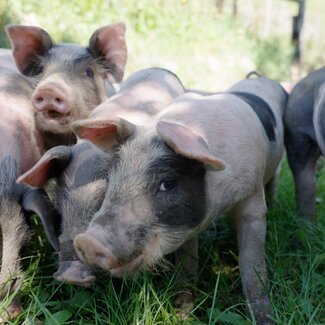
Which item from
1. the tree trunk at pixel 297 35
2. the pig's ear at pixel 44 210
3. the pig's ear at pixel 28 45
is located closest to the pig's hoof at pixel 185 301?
the pig's ear at pixel 44 210

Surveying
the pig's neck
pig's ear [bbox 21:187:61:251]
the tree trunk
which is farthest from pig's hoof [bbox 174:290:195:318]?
the tree trunk

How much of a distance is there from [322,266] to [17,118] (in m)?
1.72

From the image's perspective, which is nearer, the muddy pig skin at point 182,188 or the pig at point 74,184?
the muddy pig skin at point 182,188

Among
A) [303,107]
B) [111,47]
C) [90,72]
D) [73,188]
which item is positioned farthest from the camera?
[303,107]

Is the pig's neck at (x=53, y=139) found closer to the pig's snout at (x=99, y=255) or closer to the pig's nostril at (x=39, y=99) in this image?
the pig's nostril at (x=39, y=99)

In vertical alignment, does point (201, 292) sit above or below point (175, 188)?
below

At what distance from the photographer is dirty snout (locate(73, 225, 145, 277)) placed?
1900mm

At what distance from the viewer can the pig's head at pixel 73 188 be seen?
87.5 inches

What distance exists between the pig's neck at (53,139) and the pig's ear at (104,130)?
696 millimetres

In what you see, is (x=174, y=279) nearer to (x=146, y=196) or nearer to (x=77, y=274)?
(x=77, y=274)

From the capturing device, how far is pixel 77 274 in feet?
7.16

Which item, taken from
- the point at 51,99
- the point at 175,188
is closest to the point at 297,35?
the point at 51,99

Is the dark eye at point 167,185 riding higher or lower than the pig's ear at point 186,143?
lower

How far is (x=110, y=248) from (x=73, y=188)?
0.51 m
